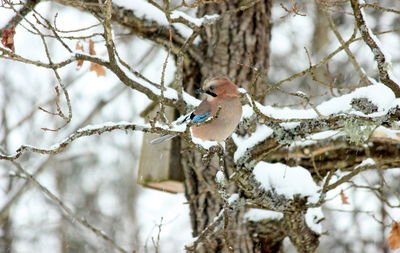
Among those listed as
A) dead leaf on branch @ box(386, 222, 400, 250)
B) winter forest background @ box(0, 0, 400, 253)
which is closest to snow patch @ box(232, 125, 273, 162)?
winter forest background @ box(0, 0, 400, 253)

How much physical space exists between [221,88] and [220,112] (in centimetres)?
28

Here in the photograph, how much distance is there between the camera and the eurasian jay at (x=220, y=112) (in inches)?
163

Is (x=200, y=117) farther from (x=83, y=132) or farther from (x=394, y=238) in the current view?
(x=394, y=238)

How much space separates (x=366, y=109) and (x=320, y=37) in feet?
21.4

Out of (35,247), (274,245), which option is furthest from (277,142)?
(35,247)

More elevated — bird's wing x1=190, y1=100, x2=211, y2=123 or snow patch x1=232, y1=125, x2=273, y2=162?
bird's wing x1=190, y1=100, x2=211, y2=123

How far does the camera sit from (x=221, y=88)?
4.35 m

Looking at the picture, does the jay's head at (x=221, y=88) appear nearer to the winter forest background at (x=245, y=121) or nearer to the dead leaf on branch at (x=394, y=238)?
the winter forest background at (x=245, y=121)

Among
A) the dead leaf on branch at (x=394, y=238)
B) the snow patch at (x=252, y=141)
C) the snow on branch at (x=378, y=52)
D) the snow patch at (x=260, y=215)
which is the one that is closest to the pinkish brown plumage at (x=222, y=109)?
the snow patch at (x=252, y=141)

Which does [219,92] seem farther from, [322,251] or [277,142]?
[322,251]

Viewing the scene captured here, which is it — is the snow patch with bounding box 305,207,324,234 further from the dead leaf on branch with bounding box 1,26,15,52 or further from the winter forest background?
the dead leaf on branch with bounding box 1,26,15,52

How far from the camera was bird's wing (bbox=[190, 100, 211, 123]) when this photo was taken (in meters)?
4.21

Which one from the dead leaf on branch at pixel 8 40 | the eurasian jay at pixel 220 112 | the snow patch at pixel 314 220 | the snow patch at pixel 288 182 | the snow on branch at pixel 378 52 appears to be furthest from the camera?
the snow patch at pixel 314 220

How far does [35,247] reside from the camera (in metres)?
11.7
